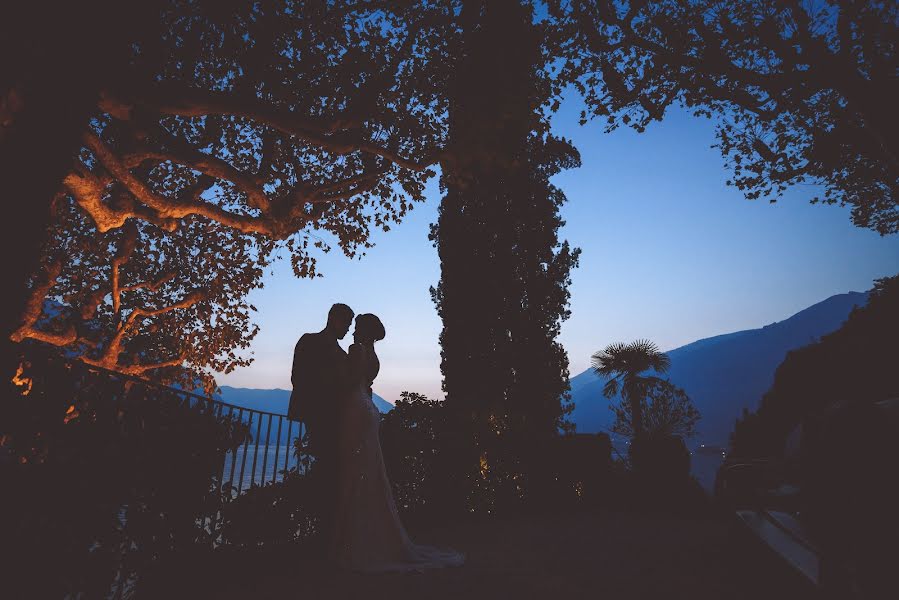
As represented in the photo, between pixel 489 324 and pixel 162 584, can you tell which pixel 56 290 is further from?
pixel 489 324

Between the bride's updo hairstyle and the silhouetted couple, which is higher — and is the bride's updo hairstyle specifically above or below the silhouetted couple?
above

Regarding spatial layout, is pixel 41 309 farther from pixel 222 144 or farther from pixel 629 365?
pixel 629 365


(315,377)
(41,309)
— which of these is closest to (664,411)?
(315,377)

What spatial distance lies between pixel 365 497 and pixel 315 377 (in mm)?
1373

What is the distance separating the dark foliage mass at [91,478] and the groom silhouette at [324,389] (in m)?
1.06

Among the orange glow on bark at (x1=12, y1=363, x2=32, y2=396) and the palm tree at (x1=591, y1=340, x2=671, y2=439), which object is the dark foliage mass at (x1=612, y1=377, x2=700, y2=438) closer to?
the palm tree at (x1=591, y1=340, x2=671, y2=439)

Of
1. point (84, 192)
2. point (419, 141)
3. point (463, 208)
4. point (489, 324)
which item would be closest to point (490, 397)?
point (489, 324)

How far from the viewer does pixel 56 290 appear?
1255cm

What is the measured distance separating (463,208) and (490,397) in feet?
27.7

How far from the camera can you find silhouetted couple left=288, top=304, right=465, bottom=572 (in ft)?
14.3

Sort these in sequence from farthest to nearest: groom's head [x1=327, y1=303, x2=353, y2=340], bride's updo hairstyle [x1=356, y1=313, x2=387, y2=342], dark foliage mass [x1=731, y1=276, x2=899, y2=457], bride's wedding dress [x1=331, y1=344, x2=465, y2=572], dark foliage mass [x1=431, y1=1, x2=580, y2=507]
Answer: dark foliage mass [x1=431, y1=1, x2=580, y2=507] < dark foliage mass [x1=731, y1=276, x2=899, y2=457] < bride's updo hairstyle [x1=356, y1=313, x2=387, y2=342] < groom's head [x1=327, y1=303, x2=353, y2=340] < bride's wedding dress [x1=331, y1=344, x2=465, y2=572]

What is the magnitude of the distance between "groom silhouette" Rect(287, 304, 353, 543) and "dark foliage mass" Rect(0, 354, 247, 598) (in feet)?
3.47

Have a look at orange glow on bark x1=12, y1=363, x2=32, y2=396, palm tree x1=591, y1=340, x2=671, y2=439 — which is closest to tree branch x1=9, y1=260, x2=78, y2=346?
orange glow on bark x1=12, y1=363, x2=32, y2=396

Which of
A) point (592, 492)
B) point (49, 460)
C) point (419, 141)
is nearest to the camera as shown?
point (49, 460)
